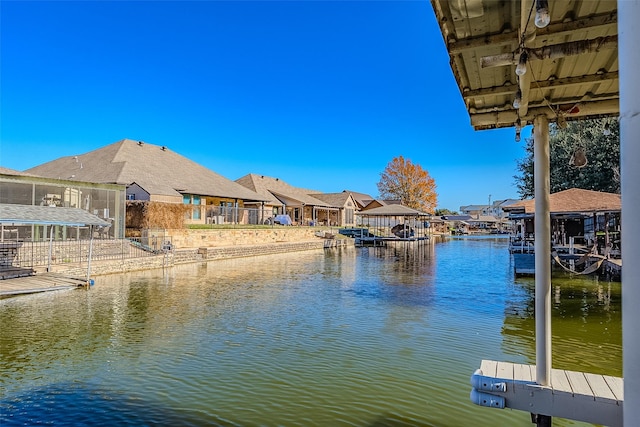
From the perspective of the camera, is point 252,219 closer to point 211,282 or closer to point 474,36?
point 211,282

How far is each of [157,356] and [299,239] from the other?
86.6 ft

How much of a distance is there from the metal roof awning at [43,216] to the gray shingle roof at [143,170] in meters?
11.3

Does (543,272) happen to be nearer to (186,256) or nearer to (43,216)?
(43,216)

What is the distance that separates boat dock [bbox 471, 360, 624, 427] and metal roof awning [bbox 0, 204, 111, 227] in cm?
1370

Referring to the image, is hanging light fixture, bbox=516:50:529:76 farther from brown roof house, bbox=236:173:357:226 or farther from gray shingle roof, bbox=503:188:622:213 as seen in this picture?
brown roof house, bbox=236:173:357:226

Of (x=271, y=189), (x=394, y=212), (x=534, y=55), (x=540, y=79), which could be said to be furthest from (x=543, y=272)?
(x=271, y=189)

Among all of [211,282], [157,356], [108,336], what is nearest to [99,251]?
[211,282]

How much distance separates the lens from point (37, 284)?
1248 cm

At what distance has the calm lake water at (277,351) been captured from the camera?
507cm

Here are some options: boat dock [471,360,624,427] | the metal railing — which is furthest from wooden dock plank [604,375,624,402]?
the metal railing

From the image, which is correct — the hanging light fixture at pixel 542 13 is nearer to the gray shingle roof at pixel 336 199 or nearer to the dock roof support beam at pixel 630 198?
the dock roof support beam at pixel 630 198

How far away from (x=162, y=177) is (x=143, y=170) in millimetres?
1340

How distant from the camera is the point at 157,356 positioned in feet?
22.7

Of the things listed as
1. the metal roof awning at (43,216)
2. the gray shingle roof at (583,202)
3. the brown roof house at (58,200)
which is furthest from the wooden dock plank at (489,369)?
the brown roof house at (58,200)
